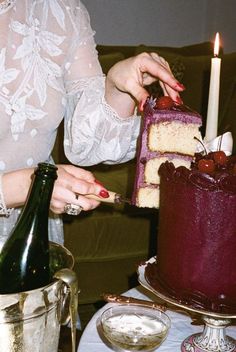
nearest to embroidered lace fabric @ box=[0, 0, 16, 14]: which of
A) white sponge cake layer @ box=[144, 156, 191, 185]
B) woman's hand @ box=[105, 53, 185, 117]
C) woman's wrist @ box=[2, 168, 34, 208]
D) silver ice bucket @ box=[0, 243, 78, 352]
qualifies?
woman's hand @ box=[105, 53, 185, 117]

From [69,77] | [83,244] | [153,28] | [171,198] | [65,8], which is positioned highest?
[153,28]

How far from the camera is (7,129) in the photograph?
1418 mm

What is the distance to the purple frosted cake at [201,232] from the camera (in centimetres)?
100

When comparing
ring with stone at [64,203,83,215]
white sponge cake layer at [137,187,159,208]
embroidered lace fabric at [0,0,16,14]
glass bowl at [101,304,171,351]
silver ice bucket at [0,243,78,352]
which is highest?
embroidered lace fabric at [0,0,16,14]

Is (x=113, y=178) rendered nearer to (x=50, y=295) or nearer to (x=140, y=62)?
(x=140, y=62)

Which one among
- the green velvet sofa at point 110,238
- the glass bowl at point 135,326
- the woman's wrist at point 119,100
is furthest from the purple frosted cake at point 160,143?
the green velvet sofa at point 110,238

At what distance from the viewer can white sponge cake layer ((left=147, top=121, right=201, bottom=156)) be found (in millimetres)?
1146

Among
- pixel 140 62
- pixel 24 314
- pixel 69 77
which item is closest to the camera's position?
pixel 24 314

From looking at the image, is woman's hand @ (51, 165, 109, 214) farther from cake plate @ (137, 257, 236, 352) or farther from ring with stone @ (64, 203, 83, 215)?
cake plate @ (137, 257, 236, 352)

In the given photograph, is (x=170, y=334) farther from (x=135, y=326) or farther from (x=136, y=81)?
(x=136, y=81)

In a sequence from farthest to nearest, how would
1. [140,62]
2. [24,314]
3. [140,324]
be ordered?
1. [140,62]
2. [140,324]
3. [24,314]

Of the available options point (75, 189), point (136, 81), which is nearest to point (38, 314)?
point (75, 189)

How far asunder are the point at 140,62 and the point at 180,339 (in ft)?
1.89

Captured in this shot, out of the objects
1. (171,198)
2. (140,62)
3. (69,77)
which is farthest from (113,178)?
(171,198)
